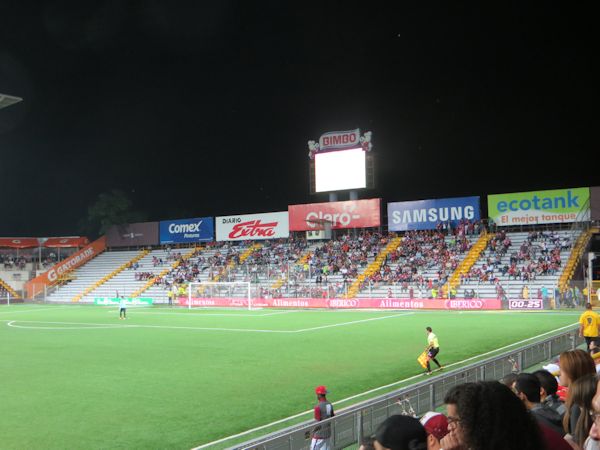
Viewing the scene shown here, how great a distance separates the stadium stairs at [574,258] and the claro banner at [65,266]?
52.7 metres

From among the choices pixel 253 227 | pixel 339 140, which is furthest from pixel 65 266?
pixel 339 140

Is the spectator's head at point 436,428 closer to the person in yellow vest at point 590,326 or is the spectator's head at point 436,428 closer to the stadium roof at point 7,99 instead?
Answer: the person in yellow vest at point 590,326

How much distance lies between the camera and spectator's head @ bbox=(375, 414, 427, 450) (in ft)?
10.4

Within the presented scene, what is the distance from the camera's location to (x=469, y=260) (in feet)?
157

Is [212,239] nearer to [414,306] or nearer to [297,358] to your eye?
[414,306]

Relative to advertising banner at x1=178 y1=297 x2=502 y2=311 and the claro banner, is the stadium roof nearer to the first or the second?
advertising banner at x1=178 y1=297 x2=502 y2=311

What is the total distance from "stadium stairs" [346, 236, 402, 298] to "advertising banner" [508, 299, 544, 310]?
12.1 m

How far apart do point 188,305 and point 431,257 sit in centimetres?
2085

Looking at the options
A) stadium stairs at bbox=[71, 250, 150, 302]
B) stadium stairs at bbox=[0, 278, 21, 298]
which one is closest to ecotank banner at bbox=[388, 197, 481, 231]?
stadium stairs at bbox=[71, 250, 150, 302]

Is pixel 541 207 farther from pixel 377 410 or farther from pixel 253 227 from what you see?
pixel 377 410

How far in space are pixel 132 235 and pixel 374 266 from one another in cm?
3426

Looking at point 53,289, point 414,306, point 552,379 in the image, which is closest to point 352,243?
point 414,306

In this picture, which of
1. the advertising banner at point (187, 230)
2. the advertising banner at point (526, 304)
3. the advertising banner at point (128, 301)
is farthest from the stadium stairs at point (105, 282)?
the advertising banner at point (526, 304)

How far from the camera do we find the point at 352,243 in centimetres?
5638
